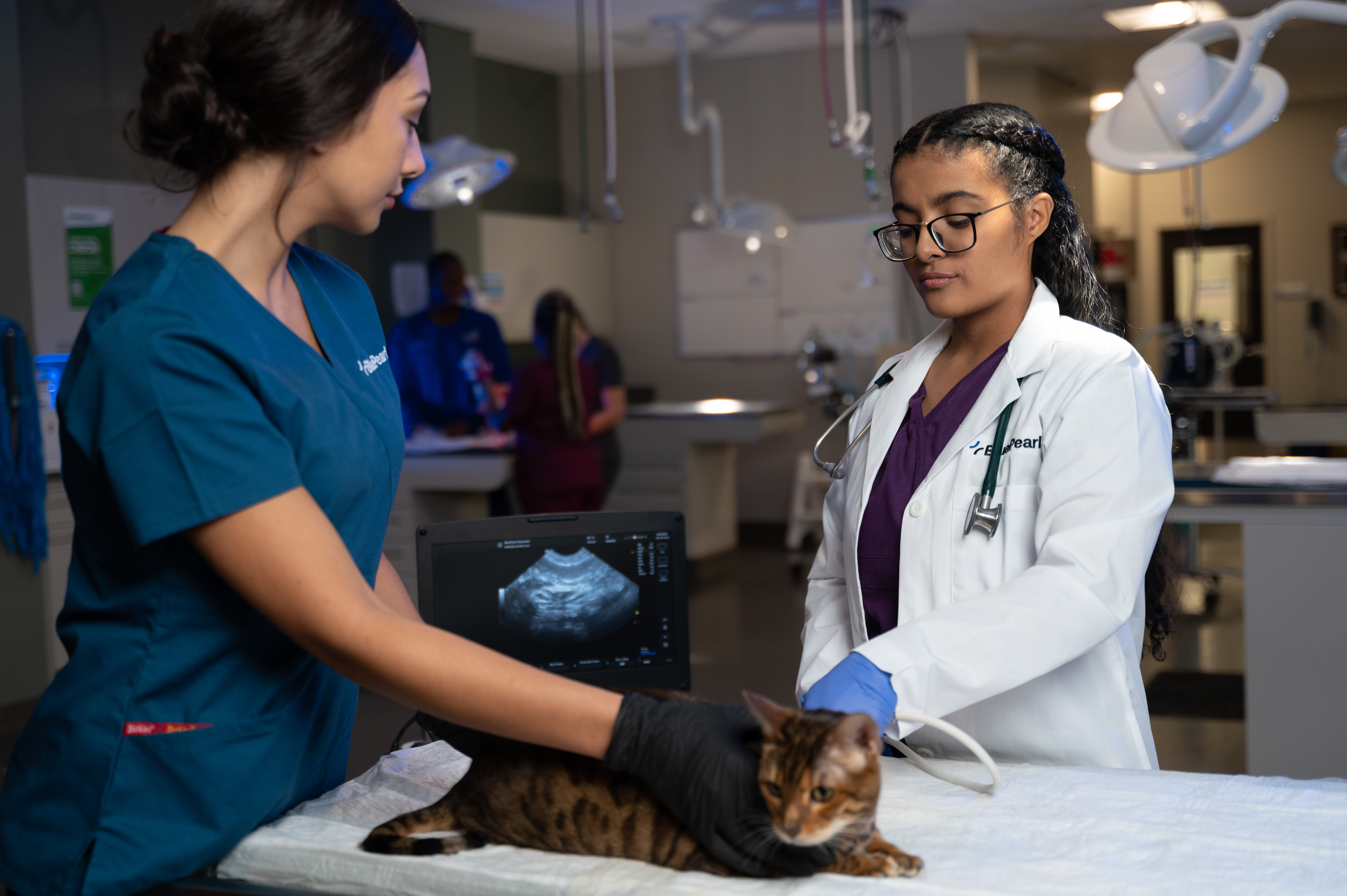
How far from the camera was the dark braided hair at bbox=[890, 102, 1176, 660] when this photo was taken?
1.35 meters

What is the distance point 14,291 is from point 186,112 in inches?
136

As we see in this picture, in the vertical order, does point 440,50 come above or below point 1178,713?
above

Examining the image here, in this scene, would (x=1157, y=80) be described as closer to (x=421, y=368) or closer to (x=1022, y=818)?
(x=1022, y=818)

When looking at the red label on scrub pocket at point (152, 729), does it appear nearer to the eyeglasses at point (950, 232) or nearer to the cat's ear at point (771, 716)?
the cat's ear at point (771, 716)

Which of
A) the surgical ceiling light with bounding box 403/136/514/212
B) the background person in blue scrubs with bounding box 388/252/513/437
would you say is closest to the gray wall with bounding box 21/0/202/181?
the surgical ceiling light with bounding box 403/136/514/212

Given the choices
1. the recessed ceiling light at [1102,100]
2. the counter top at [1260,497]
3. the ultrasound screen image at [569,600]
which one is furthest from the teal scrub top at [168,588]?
the recessed ceiling light at [1102,100]

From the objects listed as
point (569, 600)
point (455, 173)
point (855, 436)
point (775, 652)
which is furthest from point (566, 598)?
point (455, 173)

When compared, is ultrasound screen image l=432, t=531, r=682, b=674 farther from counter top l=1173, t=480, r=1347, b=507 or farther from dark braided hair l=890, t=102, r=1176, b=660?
counter top l=1173, t=480, r=1347, b=507

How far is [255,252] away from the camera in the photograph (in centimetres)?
100

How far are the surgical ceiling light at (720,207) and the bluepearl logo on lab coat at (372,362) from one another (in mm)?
4680

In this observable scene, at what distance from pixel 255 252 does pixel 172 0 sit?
3.73 meters

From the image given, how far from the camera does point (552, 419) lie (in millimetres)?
4727

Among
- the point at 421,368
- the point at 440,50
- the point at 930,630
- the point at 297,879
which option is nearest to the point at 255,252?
the point at 297,879

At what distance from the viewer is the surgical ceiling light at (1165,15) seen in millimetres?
6316
